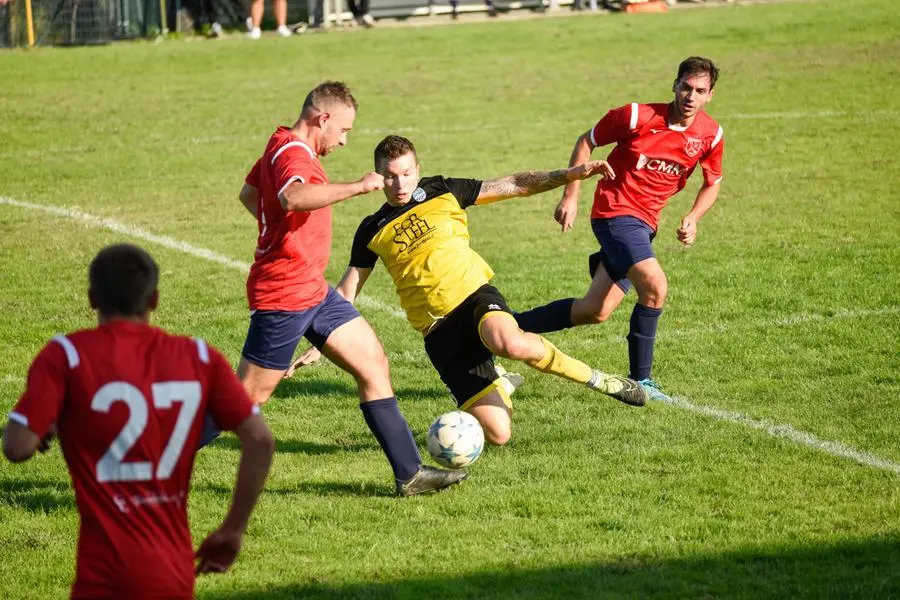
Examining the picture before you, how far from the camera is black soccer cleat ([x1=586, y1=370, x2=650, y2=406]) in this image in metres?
8.08

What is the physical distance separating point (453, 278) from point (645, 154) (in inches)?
91.0

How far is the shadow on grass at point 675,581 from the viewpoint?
18.6ft

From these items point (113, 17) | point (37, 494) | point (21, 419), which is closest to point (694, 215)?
point (37, 494)

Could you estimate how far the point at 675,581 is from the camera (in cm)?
579

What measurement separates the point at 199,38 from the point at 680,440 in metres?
22.9

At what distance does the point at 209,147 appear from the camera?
1955cm

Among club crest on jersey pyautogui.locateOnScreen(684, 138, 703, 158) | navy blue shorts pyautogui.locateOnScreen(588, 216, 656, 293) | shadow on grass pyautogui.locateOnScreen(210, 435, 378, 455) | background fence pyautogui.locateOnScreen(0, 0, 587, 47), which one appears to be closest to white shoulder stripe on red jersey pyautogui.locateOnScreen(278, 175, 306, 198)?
shadow on grass pyautogui.locateOnScreen(210, 435, 378, 455)

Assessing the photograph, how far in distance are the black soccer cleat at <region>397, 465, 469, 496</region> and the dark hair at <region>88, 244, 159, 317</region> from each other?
3.34 m

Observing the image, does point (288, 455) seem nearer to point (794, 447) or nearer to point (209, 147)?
point (794, 447)

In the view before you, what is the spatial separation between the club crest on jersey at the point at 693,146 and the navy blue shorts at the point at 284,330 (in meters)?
3.48

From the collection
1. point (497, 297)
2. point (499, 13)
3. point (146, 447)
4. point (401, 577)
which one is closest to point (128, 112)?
point (499, 13)

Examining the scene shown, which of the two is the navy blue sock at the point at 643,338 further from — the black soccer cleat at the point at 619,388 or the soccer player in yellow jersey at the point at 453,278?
the soccer player in yellow jersey at the point at 453,278

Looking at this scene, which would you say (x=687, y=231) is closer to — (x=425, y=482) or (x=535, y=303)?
(x=535, y=303)

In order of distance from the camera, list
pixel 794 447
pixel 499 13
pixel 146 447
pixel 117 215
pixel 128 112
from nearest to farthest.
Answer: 1. pixel 146 447
2. pixel 794 447
3. pixel 117 215
4. pixel 128 112
5. pixel 499 13
